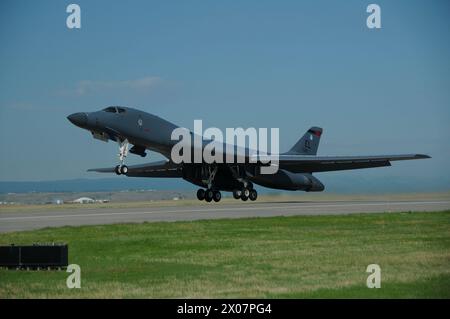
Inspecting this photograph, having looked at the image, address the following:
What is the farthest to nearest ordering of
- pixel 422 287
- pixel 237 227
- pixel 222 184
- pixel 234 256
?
pixel 222 184
pixel 237 227
pixel 234 256
pixel 422 287

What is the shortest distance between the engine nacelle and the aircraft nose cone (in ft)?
47.5

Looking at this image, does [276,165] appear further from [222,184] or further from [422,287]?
[422,287]

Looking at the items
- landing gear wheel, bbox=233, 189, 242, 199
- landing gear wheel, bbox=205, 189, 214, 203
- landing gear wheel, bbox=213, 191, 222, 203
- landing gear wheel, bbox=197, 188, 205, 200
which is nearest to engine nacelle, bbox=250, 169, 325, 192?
landing gear wheel, bbox=233, 189, 242, 199

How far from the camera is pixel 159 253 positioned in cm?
1756

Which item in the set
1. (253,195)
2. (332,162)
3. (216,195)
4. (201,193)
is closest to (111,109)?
(201,193)

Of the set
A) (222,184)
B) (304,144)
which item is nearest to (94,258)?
(222,184)

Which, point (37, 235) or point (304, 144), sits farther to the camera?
point (304, 144)

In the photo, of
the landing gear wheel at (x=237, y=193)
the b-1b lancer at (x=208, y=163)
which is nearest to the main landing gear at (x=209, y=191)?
the b-1b lancer at (x=208, y=163)

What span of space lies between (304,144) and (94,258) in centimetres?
3590

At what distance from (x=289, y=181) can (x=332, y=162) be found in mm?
4109

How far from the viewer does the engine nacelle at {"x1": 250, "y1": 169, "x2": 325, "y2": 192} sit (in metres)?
43.3

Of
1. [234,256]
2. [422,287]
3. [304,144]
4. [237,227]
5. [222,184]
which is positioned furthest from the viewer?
[304,144]

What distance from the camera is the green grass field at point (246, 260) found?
41.0 feet
